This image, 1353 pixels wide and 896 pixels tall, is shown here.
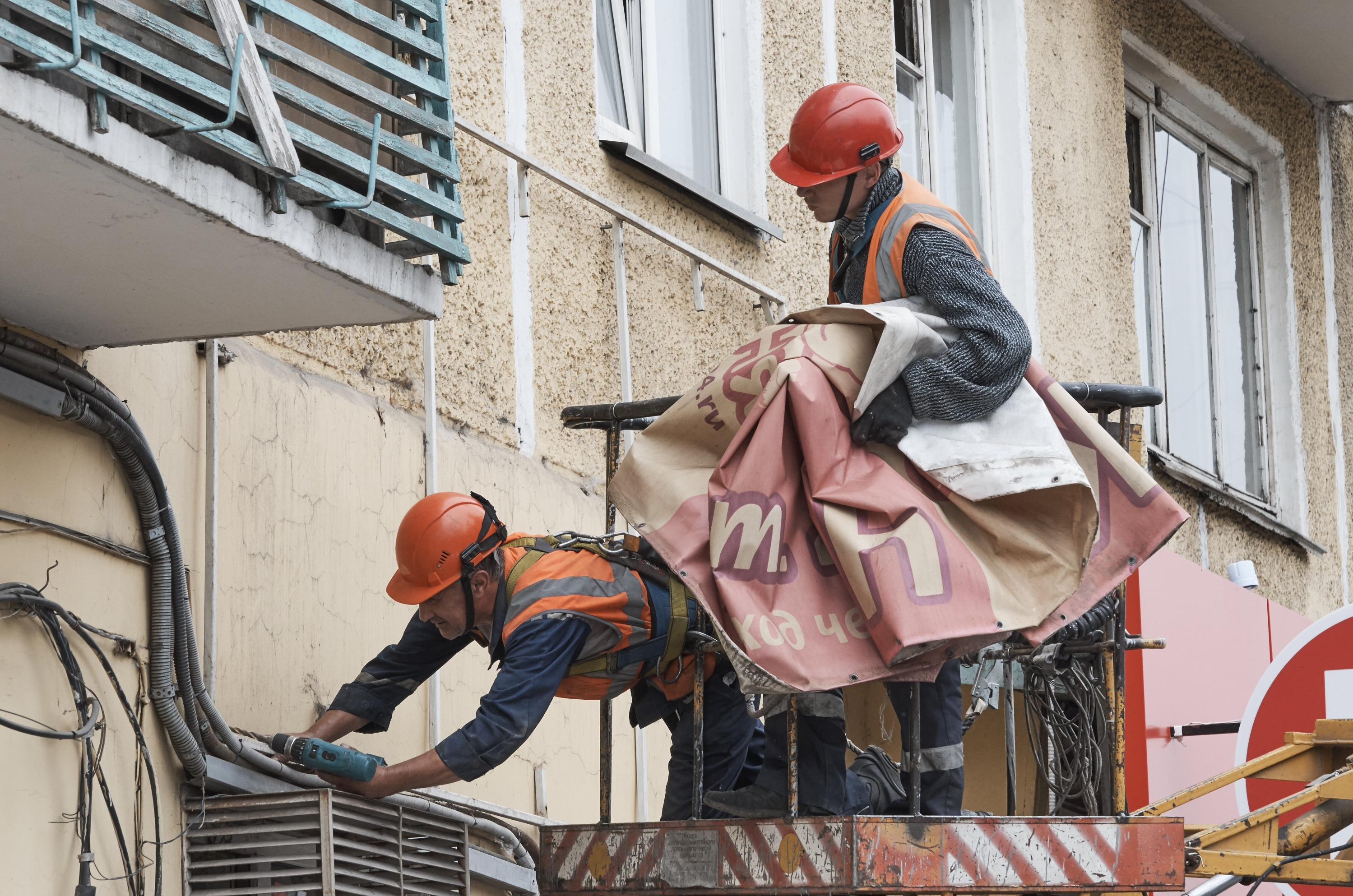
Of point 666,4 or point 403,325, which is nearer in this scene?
point 403,325

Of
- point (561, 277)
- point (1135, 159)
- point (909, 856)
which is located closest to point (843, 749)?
point (909, 856)

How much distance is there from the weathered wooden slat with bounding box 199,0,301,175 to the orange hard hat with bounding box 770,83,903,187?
1.32 metres

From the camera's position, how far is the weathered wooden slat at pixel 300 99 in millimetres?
4219

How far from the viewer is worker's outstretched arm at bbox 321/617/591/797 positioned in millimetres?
5035

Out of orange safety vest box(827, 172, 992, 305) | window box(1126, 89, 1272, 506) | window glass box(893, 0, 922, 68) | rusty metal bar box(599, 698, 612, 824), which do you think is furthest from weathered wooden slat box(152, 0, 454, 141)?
window box(1126, 89, 1272, 506)

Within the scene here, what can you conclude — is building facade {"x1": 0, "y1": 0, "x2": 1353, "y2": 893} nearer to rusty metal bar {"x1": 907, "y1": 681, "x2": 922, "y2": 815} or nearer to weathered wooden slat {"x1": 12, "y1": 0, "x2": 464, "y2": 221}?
weathered wooden slat {"x1": 12, "y1": 0, "x2": 464, "y2": 221}

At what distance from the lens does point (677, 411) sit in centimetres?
512

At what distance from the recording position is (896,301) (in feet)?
16.4

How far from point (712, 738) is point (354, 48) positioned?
7.11ft

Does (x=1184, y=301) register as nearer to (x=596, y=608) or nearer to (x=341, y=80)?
(x=596, y=608)

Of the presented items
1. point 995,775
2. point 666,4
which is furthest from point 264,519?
point 995,775

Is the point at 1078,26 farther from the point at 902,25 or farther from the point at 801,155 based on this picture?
the point at 801,155

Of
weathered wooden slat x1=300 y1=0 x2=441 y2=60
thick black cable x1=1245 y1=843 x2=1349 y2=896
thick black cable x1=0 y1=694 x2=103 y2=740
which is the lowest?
thick black cable x1=1245 y1=843 x2=1349 y2=896

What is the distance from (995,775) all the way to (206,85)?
5.80m
